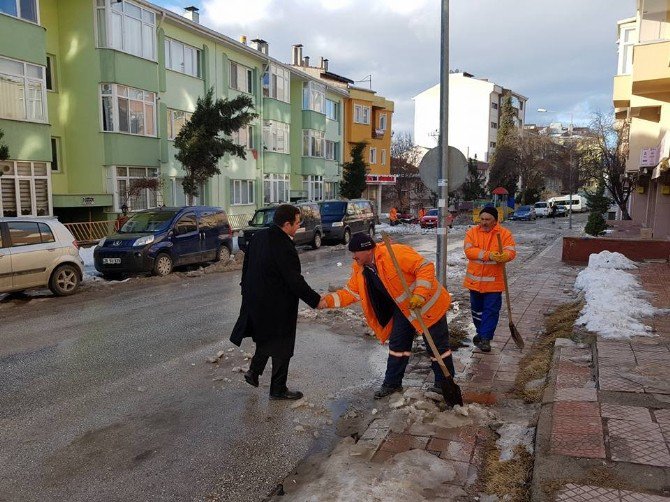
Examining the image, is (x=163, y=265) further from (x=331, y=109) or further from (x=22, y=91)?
(x=331, y=109)

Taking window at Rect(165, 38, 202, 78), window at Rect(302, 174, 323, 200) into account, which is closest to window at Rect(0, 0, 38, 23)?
window at Rect(165, 38, 202, 78)

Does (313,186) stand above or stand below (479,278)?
above

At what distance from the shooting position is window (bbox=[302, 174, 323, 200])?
3884 centimetres

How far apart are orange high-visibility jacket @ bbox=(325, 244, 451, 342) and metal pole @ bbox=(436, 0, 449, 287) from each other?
2186mm

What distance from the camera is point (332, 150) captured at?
43531 millimetres

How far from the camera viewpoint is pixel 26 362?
6.50 m

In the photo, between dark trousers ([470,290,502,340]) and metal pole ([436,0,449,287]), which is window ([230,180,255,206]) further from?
dark trousers ([470,290,502,340])

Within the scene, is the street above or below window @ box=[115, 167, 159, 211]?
below

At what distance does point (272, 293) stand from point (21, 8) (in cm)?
1896

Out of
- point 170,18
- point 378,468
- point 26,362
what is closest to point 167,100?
point 170,18

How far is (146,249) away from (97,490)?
33.7 feet

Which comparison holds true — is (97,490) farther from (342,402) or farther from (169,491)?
(342,402)

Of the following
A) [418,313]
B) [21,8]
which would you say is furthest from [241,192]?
[418,313]

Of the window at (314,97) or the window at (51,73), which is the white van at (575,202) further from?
the window at (51,73)
